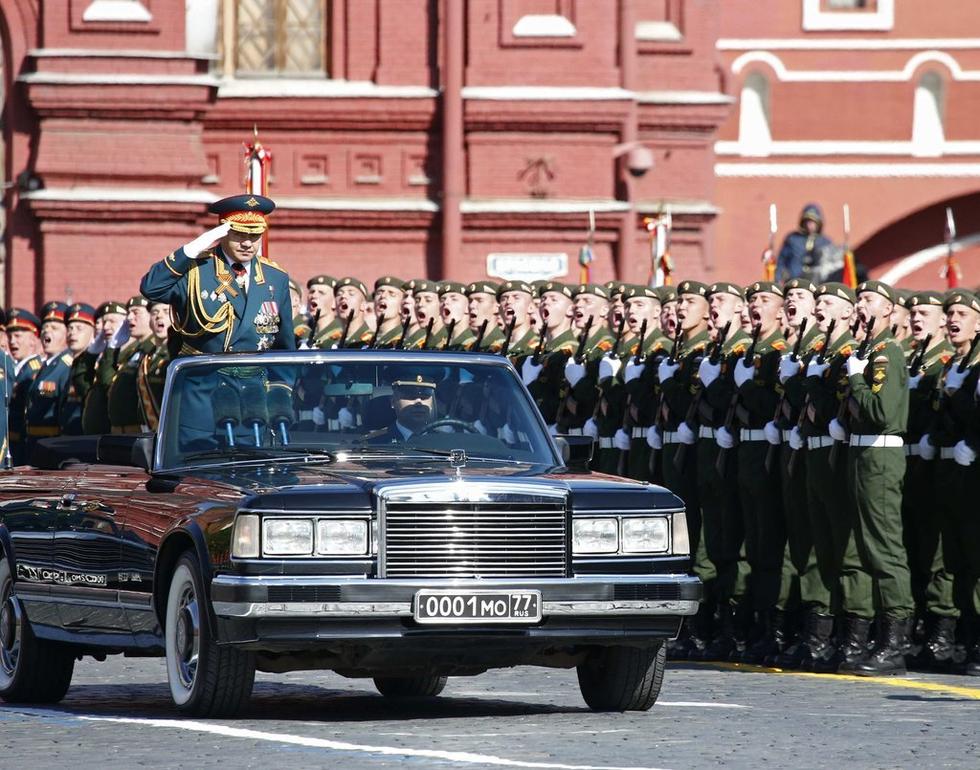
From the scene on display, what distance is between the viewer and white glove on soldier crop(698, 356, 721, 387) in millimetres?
15900

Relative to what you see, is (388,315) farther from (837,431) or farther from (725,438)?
(837,431)

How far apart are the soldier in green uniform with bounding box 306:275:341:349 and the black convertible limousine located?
7.60m

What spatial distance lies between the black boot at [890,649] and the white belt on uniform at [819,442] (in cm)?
95

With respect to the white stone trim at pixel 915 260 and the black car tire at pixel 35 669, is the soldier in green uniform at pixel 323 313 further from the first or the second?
the white stone trim at pixel 915 260

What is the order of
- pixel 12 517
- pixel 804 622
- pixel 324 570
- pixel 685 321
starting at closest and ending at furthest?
pixel 324 570, pixel 12 517, pixel 804 622, pixel 685 321

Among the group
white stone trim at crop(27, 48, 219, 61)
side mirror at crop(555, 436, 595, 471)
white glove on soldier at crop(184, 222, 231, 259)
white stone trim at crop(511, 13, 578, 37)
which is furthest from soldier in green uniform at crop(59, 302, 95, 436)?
side mirror at crop(555, 436, 595, 471)

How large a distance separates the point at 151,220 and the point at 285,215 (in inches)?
65.9

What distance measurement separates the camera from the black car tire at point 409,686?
42.6 feet

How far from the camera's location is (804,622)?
15.0 m

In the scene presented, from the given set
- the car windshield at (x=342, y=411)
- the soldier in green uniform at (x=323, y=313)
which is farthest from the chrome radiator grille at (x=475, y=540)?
the soldier in green uniform at (x=323, y=313)

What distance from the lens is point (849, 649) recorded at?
14.6 meters

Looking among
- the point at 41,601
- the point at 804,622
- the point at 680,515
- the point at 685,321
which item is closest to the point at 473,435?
the point at 680,515

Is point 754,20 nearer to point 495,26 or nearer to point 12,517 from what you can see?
point 495,26

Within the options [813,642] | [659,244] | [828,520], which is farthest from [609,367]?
[659,244]
